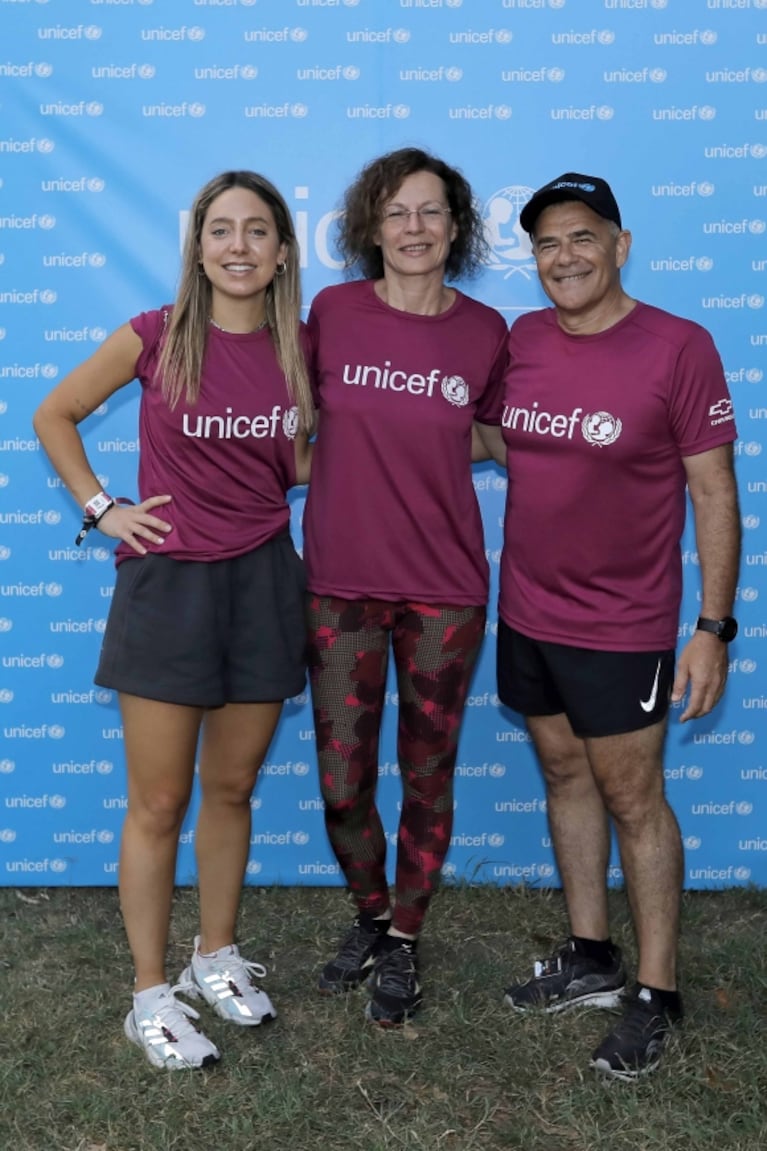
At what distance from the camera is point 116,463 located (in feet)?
11.6

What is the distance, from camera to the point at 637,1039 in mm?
2631

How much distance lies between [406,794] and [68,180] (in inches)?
76.0

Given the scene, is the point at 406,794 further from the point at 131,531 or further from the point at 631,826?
the point at 131,531

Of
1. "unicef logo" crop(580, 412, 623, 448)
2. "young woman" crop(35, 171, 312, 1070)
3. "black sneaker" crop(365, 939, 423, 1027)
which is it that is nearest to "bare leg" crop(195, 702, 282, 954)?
"young woman" crop(35, 171, 312, 1070)

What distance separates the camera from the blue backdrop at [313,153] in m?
3.32

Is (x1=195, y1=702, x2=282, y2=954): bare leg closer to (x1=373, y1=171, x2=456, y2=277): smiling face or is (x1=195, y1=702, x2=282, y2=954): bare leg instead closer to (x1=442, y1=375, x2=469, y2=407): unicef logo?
(x1=442, y1=375, x2=469, y2=407): unicef logo

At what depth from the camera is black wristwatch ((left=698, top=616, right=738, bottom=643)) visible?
8.39ft

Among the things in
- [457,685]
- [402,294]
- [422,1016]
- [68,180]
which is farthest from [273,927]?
[68,180]

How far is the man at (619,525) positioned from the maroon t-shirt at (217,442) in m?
0.54

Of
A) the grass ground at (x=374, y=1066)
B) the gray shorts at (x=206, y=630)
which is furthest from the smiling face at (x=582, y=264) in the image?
the grass ground at (x=374, y=1066)

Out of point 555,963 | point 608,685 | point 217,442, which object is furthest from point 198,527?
point 555,963

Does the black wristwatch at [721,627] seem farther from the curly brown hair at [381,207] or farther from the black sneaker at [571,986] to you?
the curly brown hair at [381,207]

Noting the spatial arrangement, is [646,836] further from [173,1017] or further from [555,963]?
[173,1017]

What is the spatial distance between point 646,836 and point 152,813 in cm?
108
